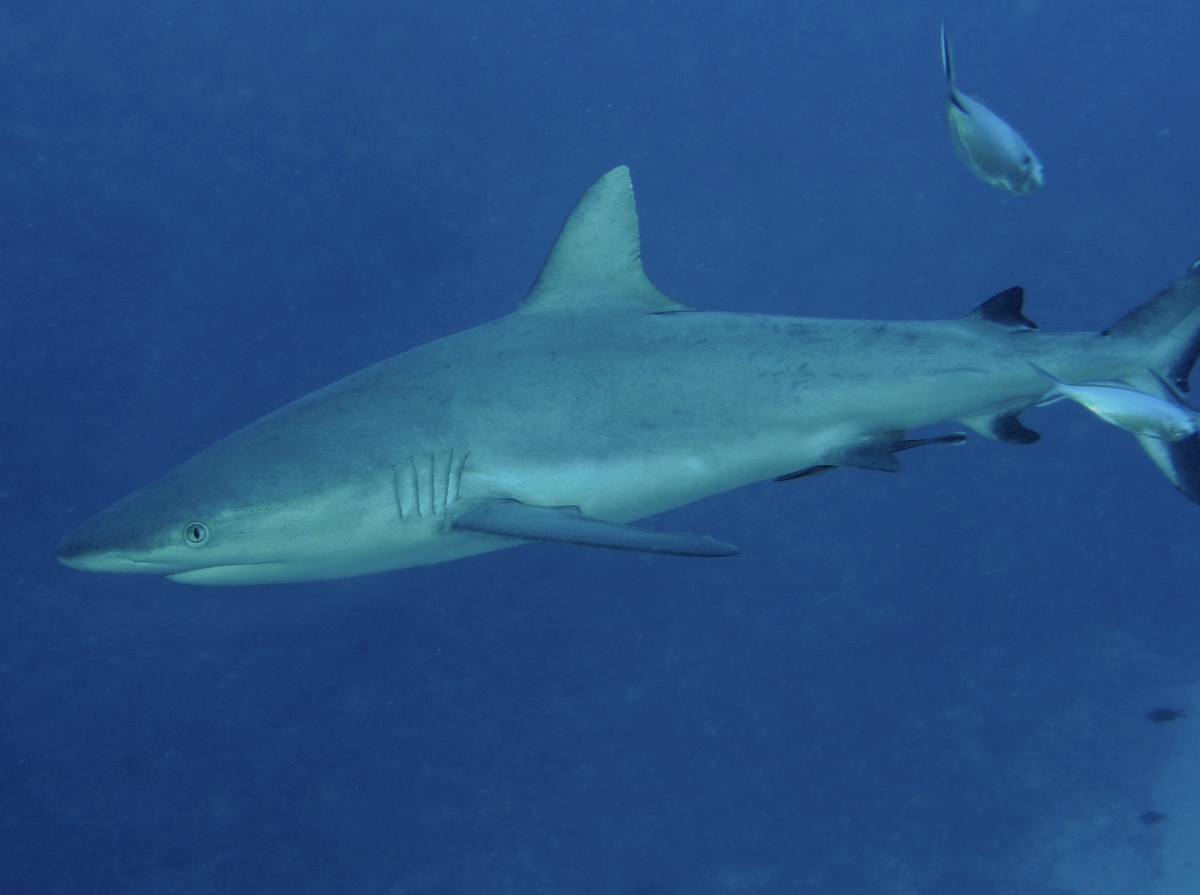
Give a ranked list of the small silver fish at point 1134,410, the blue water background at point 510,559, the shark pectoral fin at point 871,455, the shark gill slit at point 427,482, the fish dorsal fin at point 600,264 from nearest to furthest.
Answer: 1. the small silver fish at point 1134,410
2. the shark gill slit at point 427,482
3. the shark pectoral fin at point 871,455
4. the fish dorsal fin at point 600,264
5. the blue water background at point 510,559

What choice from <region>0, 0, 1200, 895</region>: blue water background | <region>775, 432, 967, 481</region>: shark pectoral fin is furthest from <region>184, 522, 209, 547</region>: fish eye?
<region>0, 0, 1200, 895</region>: blue water background

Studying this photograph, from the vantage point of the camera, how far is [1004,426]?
390cm

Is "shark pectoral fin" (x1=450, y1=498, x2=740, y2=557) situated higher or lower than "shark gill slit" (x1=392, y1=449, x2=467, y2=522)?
lower

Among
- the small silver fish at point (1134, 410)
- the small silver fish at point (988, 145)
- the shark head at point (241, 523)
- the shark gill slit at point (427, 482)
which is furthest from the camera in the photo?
the small silver fish at point (988, 145)

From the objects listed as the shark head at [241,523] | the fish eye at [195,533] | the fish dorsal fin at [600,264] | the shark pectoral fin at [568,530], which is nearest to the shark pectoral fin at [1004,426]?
the fish dorsal fin at [600,264]

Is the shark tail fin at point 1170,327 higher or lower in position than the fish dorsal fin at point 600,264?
lower

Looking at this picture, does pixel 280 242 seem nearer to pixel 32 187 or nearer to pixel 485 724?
pixel 32 187

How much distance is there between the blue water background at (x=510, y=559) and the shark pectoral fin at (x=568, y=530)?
7.54 meters

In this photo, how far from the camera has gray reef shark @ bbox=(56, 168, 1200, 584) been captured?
3.03m

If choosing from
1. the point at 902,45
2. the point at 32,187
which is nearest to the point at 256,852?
the point at 32,187

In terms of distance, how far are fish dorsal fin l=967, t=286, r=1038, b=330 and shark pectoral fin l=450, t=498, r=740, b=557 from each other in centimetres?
208

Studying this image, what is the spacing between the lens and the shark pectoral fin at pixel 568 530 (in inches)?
110

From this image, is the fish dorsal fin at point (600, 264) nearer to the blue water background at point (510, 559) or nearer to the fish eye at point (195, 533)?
the fish eye at point (195, 533)

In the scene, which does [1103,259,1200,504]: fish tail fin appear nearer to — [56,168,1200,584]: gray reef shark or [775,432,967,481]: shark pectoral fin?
[56,168,1200,584]: gray reef shark
